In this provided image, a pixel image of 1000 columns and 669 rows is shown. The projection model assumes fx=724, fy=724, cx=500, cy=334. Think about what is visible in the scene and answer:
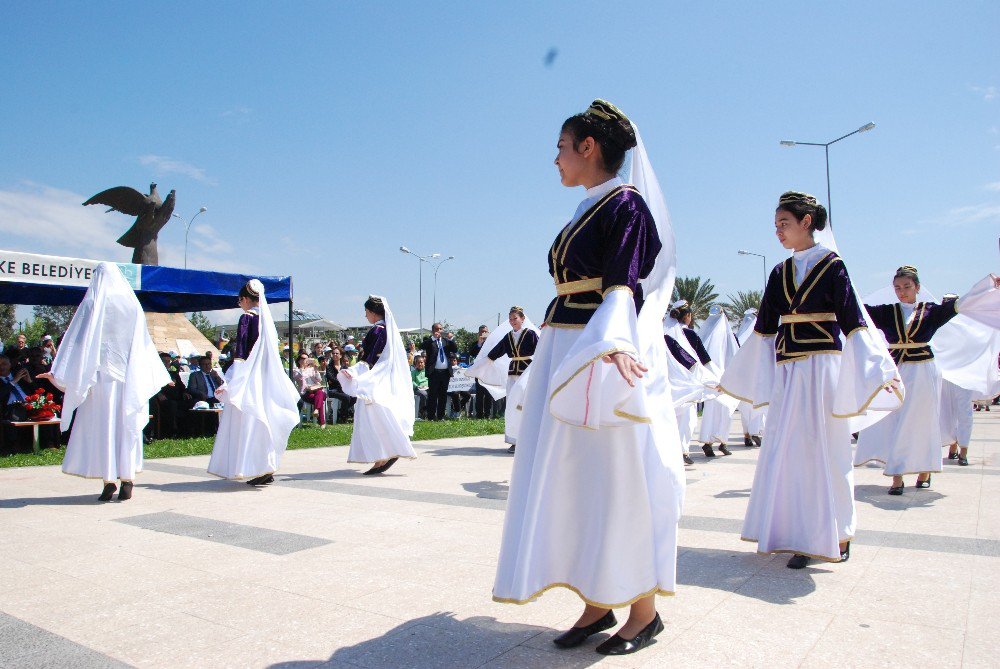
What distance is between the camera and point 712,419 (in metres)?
10.8

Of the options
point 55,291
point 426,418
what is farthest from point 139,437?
point 426,418

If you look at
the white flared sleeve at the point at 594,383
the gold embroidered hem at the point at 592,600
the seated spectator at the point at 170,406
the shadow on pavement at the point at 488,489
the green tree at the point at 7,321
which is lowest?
the shadow on pavement at the point at 488,489

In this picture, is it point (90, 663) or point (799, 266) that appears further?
point (799, 266)

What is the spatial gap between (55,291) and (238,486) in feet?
23.0

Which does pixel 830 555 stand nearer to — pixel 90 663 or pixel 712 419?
pixel 90 663

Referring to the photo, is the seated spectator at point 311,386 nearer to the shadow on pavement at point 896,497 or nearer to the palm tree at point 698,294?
the shadow on pavement at point 896,497

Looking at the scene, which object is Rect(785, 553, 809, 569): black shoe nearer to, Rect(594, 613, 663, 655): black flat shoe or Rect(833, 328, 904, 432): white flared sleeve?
Rect(833, 328, 904, 432): white flared sleeve

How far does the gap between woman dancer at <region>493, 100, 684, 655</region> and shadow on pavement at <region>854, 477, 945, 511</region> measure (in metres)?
4.38

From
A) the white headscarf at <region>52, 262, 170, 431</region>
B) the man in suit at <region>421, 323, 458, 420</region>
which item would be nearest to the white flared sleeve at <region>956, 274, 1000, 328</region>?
the white headscarf at <region>52, 262, 170, 431</region>

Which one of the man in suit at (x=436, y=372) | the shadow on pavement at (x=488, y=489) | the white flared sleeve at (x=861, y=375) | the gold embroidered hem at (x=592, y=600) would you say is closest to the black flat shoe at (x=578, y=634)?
the gold embroidered hem at (x=592, y=600)

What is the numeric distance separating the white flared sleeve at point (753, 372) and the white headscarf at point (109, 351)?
17.2 ft

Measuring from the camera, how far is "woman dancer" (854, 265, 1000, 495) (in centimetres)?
708

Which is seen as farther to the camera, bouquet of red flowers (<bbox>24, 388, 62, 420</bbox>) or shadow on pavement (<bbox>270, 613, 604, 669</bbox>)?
bouquet of red flowers (<bbox>24, 388, 62, 420</bbox>)

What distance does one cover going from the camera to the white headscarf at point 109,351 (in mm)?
6578
